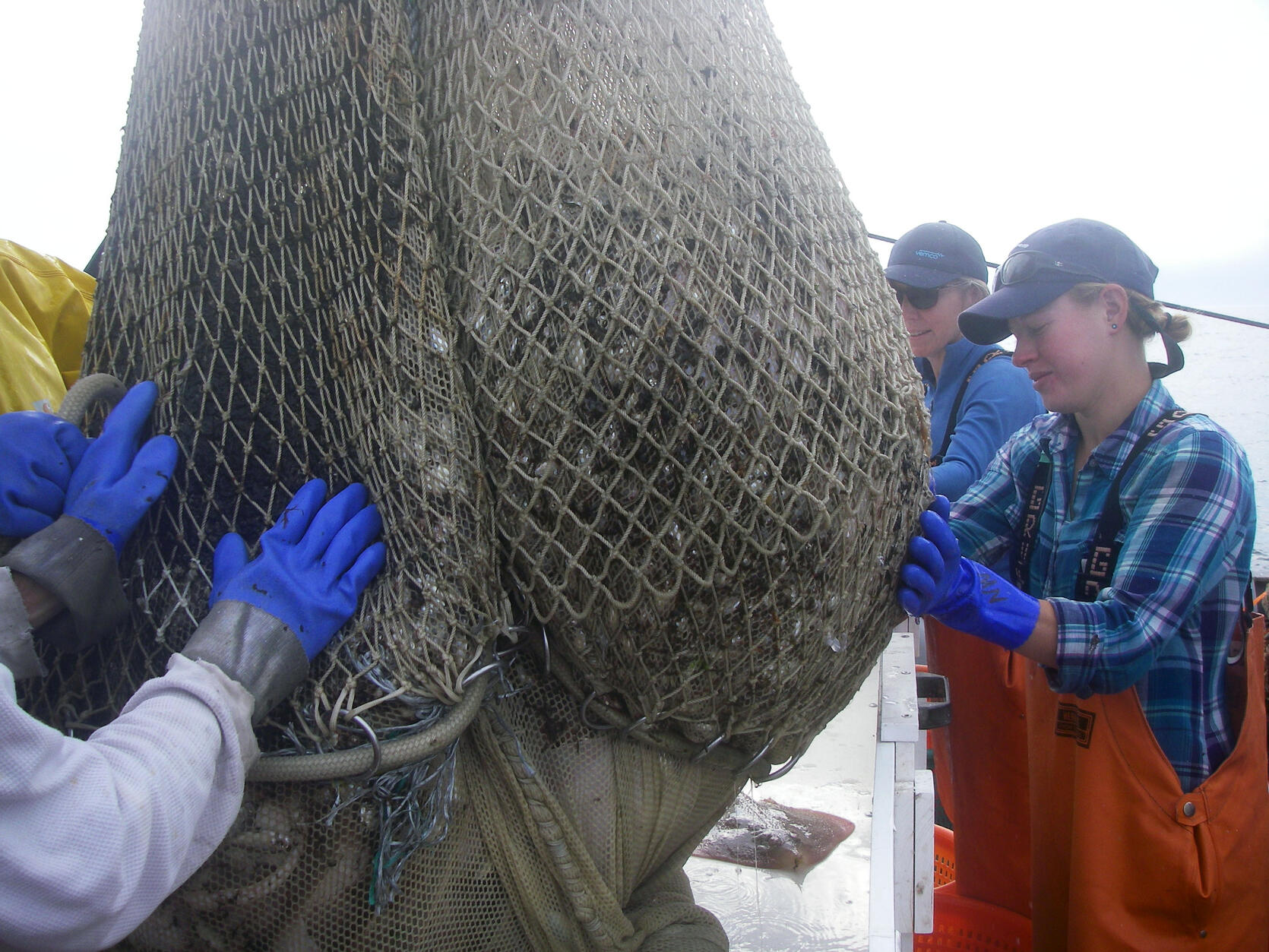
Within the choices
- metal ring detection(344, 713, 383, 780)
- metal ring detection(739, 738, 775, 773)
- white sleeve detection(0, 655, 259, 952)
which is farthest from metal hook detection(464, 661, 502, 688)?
metal ring detection(739, 738, 775, 773)

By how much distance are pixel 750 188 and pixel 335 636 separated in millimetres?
812

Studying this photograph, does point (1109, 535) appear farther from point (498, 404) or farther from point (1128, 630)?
point (498, 404)

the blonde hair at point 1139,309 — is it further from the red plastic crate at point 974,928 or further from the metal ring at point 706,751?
the red plastic crate at point 974,928

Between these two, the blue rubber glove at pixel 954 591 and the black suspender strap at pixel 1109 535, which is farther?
the black suspender strap at pixel 1109 535

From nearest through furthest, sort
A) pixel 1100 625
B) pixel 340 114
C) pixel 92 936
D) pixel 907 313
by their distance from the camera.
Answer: pixel 92 936 < pixel 340 114 < pixel 1100 625 < pixel 907 313

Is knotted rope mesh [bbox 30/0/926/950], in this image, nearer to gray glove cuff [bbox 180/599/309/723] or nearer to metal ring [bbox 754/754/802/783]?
gray glove cuff [bbox 180/599/309/723]

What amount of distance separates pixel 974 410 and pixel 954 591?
1005mm

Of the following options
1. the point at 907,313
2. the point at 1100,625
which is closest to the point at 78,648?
the point at 1100,625

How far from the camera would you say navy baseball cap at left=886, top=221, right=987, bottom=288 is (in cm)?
253

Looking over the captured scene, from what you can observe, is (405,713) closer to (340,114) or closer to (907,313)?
(340,114)

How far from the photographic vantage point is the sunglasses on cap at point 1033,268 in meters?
1.82

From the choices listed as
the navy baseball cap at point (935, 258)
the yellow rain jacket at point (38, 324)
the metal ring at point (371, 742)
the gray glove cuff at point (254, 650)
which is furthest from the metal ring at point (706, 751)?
the navy baseball cap at point (935, 258)

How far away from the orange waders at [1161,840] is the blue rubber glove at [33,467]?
193cm

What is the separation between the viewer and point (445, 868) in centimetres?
116
